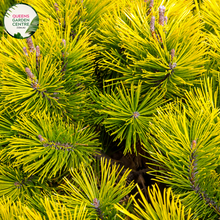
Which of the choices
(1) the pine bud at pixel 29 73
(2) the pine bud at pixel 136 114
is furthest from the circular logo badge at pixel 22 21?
(2) the pine bud at pixel 136 114

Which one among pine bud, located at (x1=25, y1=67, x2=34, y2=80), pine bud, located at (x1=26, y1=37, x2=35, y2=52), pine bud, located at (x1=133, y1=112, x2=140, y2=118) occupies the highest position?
pine bud, located at (x1=26, y1=37, x2=35, y2=52)

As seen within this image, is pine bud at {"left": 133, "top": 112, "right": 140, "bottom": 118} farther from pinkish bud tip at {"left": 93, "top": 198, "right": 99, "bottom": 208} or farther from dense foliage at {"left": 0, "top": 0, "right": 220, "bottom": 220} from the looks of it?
pinkish bud tip at {"left": 93, "top": 198, "right": 99, "bottom": 208}

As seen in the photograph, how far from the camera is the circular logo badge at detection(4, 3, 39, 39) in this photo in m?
0.48

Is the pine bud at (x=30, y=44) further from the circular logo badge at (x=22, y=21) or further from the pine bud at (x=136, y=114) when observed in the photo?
the pine bud at (x=136, y=114)

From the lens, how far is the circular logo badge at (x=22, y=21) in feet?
1.59

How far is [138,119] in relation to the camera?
17.1 inches

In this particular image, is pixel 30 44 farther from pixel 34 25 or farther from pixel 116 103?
pixel 116 103

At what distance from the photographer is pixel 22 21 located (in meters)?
0.50

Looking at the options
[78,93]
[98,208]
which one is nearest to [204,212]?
[98,208]

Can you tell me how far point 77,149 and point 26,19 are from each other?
1.00 ft

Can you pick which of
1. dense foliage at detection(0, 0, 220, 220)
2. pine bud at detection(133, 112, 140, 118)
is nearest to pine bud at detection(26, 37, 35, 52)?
dense foliage at detection(0, 0, 220, 220)

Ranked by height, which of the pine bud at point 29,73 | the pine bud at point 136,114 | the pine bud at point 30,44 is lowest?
the pine bud at point 136,114

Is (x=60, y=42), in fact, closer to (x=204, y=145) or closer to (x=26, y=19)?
(x=26, y=19)

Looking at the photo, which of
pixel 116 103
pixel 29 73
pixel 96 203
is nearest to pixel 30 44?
pixel 29 73
